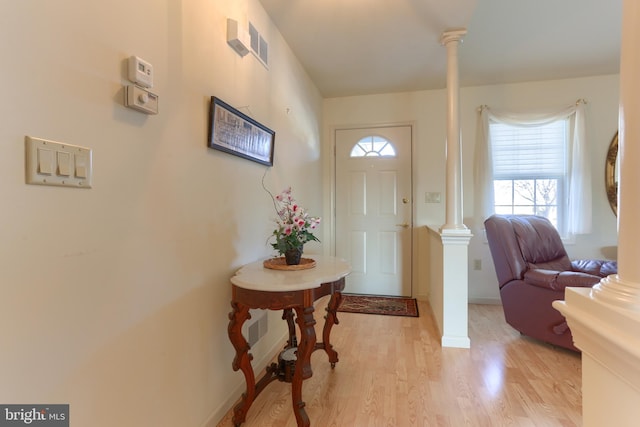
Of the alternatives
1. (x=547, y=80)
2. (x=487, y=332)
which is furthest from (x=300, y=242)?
(x=547, y=80)

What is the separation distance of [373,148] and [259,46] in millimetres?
Result: 2027

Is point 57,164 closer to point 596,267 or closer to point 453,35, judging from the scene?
point 453,35

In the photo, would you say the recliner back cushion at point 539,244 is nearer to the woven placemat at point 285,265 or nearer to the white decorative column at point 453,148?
the white decorative column at point 453,148

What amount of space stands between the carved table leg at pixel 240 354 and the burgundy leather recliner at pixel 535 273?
2121 millimetres

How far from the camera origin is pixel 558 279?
2.19m

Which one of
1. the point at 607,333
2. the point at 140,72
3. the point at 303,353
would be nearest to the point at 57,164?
the point at 140,72

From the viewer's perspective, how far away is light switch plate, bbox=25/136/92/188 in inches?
30.3

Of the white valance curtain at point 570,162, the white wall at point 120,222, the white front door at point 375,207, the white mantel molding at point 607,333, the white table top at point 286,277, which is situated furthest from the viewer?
the white front door at point 375,207

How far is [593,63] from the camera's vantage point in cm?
300

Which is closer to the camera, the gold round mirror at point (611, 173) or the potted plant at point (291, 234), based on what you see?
the potted plant at point (291, 234)

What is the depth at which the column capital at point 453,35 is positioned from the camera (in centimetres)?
230

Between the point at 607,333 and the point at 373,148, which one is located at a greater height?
the point at 373,148

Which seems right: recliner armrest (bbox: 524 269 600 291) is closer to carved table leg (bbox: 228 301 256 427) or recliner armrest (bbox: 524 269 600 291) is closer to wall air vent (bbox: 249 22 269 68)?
carved table leg (bbox: 228 301 256 427)


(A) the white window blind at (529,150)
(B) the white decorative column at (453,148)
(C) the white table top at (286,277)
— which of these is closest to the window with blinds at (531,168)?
(A) the white window blind at (529,150)
